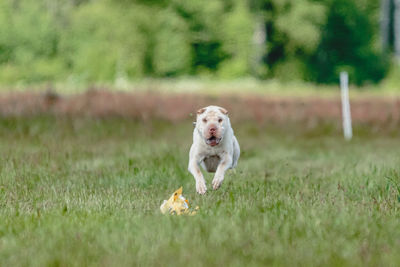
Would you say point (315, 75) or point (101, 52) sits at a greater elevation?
point (101, 52)

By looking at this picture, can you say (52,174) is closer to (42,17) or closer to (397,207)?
(397,207)

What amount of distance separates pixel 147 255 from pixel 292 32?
39.1 meters

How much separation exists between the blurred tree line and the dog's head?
29.2 m

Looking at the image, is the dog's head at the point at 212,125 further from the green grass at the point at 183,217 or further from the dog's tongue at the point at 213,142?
the green grass at the point at 183,217

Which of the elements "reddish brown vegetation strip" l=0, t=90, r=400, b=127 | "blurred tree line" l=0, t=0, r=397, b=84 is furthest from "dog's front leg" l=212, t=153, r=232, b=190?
"blurred tree line" l=0, t=0, r=397, b=84

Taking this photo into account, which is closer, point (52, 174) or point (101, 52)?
point (52, 174)

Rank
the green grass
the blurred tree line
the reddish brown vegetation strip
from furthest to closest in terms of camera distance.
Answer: the blurred tree line
the reddish brown vegetation strip
the green grass

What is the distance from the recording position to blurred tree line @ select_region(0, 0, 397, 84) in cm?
3953

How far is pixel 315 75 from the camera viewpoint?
153 ft

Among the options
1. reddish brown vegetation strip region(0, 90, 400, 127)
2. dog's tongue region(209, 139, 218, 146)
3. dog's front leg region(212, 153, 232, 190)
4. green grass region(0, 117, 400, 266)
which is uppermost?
dog's tongue region(209, 139, 218, 146)

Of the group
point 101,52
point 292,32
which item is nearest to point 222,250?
point 101,52

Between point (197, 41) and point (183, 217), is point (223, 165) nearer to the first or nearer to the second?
point (183, 217)

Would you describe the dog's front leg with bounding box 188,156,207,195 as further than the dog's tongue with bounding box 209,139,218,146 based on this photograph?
Yes

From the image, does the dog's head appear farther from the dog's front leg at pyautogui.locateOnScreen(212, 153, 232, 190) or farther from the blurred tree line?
the blurred tree line
